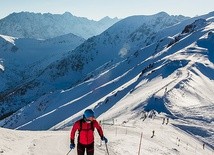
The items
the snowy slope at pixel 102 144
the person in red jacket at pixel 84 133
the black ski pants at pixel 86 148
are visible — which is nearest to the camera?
the person in red jacket at pixel 84 133

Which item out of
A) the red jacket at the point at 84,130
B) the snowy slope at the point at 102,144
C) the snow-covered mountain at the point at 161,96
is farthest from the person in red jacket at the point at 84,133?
the snow-covered mountain at the point at 161,96

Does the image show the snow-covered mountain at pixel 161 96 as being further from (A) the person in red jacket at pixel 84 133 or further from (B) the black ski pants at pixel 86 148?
(A) the person in red jacket at pixel 84 133

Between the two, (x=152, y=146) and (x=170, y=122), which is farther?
(x=170, y=122)

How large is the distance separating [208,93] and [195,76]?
905 cm

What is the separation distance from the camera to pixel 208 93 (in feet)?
185

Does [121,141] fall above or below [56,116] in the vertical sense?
above

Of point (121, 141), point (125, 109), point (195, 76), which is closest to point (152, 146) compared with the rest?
point (121, 141)

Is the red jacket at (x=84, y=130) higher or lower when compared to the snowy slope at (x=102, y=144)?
higher

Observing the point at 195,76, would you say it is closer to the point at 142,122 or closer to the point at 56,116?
the point at 142,122

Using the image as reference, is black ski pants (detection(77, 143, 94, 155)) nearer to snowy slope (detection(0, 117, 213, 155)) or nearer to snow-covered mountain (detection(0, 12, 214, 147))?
snowy slope (detection(0, 117, 213, 155))

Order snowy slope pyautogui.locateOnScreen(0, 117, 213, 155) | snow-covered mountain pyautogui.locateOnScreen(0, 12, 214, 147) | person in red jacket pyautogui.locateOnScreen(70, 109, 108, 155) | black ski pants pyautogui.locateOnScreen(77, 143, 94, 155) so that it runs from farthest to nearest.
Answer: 1. snow-covered mountain pyautogui.locateOnScreen(0, 12, 214, 147)
2. snowy slope pyautogui.locateOnScreen(0, 117, 213, 155)
3. black ski pants pyautogui.locateOnScreen(77, 143, 94, 155)
4. person in red jacket pyautogui.locateOnScreen(70, 109, 108, 155)

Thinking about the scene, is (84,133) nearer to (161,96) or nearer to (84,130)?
(84,130)

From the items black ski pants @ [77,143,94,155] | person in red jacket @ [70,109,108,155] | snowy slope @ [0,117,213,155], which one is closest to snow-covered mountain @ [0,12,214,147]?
snowy slope @ [0,117,213,155]

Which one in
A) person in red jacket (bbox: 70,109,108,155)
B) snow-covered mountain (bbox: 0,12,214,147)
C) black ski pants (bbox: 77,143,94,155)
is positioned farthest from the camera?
snow-covered mountain (bbox: 0,12,214,147)
